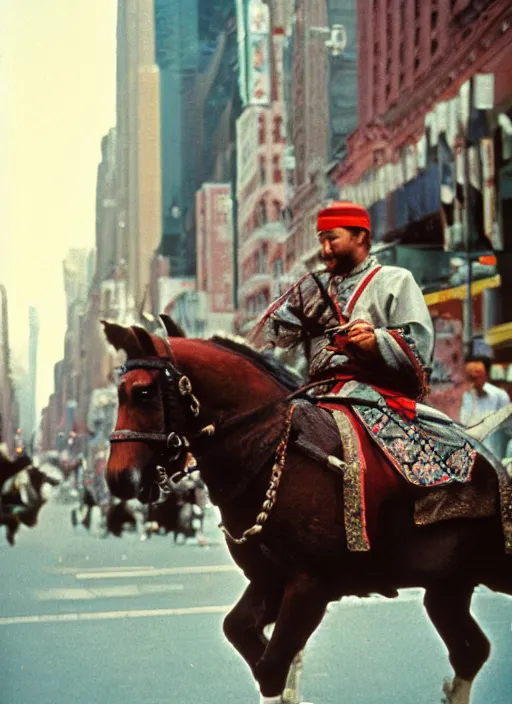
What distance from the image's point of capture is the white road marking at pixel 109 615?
4.13m

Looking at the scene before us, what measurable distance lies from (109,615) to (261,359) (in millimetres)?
1555

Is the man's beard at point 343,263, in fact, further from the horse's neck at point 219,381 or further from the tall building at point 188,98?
the tall building at point 188,98

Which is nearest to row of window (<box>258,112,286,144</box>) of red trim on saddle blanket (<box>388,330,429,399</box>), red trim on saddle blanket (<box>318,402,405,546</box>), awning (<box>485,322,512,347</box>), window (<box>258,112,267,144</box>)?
window (<box>258,112,267,144</box>)

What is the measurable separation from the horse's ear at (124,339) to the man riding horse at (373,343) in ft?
2.03

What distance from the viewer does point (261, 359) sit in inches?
128

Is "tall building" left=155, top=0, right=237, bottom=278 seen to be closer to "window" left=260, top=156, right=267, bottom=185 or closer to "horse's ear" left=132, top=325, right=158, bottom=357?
A: "window" left=260, top=156, right=267, bottom=185

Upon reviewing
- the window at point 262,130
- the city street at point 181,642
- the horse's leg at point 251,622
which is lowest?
the city street at point 181,642

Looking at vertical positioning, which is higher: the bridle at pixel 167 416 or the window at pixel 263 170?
the window at pixel 263 170

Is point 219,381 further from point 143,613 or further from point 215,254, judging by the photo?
point 215,254

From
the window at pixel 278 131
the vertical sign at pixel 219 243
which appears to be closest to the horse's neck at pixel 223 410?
the vertical sign at pixel 219 243

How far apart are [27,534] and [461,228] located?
102 inches

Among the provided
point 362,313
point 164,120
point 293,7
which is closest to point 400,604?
point 362,313

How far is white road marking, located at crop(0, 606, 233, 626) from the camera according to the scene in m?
4.13

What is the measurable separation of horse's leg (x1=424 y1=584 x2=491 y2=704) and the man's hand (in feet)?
2.78
